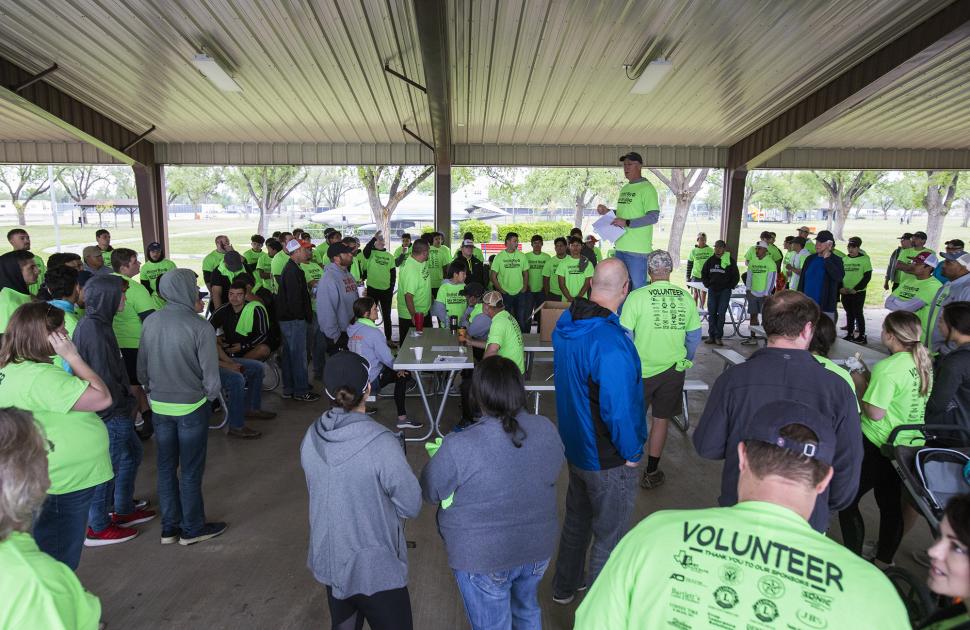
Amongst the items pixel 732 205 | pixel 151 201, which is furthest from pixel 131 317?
pixel 732 205

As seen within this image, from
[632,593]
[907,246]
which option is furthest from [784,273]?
[632,593]

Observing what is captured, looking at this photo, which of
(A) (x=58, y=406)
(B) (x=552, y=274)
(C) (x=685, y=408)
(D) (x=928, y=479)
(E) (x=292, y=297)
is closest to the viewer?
(A) (x=58, y=406)

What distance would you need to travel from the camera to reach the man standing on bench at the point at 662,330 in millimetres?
3863

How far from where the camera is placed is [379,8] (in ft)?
18.0

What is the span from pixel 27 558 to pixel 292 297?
499 centimetres

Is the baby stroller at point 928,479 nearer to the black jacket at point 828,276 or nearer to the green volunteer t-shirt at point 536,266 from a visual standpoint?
the black jacket at point 828,276

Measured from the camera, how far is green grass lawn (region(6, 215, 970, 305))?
2725 cm

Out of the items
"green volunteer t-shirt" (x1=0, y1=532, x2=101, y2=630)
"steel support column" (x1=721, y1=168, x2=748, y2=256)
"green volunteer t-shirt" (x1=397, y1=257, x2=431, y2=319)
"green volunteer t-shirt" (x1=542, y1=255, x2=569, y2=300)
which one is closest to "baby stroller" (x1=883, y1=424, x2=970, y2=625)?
"green volunteer t-shirt" (x1=0, y1=532, x2=101, y2=630)

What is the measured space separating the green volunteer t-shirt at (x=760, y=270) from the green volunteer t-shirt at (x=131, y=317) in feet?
28.1

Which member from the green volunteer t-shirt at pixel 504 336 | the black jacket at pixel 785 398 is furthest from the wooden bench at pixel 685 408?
the black jacket at pixel 785 398

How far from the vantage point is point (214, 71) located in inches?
258

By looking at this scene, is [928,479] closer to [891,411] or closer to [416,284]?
[891,411]

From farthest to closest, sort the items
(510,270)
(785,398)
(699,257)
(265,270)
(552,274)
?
(699,257)
(552,274)
(510,270)
(265,270)
(785,398)

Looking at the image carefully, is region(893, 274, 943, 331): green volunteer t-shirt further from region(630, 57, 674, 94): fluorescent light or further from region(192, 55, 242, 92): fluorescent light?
region(192, 55, 242, 92): fluorescent light
